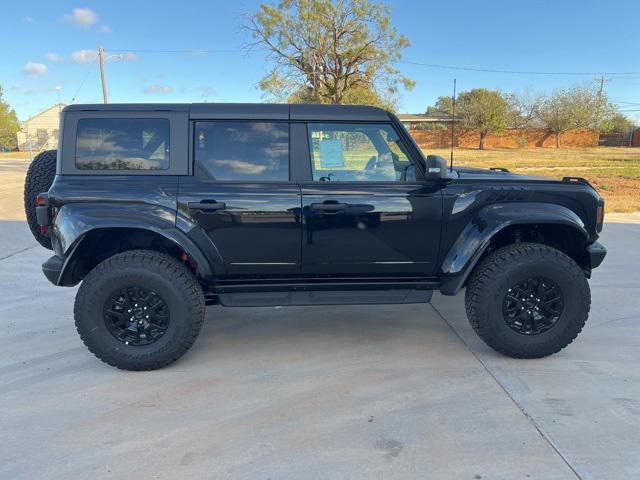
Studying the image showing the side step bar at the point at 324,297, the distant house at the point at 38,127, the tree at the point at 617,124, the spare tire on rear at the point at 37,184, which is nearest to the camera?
the side step bar at the point at 324,297

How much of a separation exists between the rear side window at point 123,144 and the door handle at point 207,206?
1.15ft

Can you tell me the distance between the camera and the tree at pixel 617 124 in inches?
2133

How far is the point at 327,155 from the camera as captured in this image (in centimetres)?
349

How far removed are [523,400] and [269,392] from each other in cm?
155

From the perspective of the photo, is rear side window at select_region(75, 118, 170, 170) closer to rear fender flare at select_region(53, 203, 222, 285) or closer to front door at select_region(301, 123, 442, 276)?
rear fender flare at select_region(53, 203, 222, 285)

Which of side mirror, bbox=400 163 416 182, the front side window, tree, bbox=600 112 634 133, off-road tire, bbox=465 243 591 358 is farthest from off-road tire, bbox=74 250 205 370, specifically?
tree, bbox=600 112 634 133

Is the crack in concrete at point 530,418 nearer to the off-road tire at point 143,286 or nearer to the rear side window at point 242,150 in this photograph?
the rear side window at point 242,150

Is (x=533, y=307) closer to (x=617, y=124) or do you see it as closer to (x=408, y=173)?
(x=408, y=173)

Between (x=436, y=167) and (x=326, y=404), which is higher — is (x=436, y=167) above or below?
above

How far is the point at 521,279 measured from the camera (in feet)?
11.2

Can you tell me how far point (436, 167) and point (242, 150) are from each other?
1346mm

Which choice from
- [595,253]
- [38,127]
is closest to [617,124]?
[595,253]

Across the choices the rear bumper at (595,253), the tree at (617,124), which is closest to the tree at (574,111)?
the tree at (617,124)

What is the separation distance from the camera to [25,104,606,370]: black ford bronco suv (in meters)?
3.29
